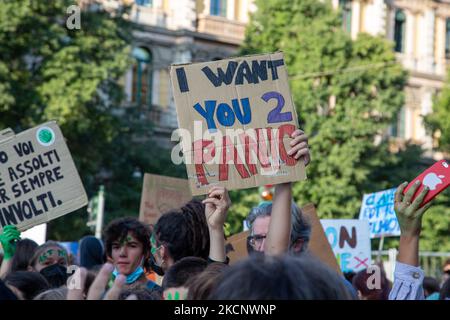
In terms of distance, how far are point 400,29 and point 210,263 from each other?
140 ft

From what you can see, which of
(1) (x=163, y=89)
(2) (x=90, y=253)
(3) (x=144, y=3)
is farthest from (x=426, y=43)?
(2) (x=90, y=253)

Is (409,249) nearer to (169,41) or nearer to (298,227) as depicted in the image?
(298,227)

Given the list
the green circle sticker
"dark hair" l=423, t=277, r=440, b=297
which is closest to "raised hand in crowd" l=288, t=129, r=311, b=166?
the green circle sticker

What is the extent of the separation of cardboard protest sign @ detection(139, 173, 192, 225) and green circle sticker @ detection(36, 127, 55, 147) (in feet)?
8.31

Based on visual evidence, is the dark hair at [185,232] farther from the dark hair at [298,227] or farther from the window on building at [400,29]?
the window on building at [400,29]

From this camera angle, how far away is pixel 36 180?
6820mm

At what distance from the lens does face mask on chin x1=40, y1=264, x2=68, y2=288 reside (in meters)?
6.18

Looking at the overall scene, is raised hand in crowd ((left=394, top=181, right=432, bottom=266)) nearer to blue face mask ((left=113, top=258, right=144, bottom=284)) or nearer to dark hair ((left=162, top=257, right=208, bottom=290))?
dark hair ((left=162, top=257, right=208, bottom=290))

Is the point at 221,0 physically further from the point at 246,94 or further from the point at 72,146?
the point at 246,94

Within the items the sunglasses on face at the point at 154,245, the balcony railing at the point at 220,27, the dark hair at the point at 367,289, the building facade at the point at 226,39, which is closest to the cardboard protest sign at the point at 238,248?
the dark hair at the point at 367,289

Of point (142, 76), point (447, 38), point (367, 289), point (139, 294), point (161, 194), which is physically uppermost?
point (447, 38)

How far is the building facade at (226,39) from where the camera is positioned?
39375 mm

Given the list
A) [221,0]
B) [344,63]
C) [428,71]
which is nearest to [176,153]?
[344,63]

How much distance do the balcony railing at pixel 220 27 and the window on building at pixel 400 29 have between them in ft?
23.0
